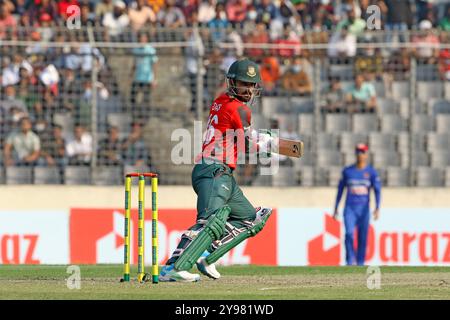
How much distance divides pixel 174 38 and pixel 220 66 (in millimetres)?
950

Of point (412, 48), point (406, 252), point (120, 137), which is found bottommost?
Result: point (406, 252)

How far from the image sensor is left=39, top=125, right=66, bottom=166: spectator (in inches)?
862

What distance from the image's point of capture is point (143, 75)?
73.4 ft

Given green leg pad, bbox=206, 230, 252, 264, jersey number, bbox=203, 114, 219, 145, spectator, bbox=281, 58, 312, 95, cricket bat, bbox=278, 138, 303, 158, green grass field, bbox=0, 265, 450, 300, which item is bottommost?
green grass field, bbox=0, 265, 450, 300

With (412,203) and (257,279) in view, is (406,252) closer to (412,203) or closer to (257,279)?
(412,203)

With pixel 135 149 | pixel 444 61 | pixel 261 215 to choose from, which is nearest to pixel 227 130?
pixel 261 215

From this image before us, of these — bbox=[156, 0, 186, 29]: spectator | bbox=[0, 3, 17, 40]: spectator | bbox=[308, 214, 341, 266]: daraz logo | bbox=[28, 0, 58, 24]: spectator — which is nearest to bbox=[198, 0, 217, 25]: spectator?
bbox=[156, 0, 186, 29]: spectator

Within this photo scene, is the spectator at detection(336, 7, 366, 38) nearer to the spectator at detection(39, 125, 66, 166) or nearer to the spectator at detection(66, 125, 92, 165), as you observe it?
the spectator at detection(66, 125, 92, 165)

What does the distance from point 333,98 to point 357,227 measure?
2.59 metres

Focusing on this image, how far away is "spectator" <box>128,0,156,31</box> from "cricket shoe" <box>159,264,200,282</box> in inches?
480

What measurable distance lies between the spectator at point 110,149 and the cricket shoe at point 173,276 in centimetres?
924

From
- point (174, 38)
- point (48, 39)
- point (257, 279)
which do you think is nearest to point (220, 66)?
point (174, 38)

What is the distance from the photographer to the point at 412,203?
75.3 ft

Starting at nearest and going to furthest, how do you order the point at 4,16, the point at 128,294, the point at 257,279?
1. the point at 128,294
2. the point at 257,279
3. the point at 4,16
